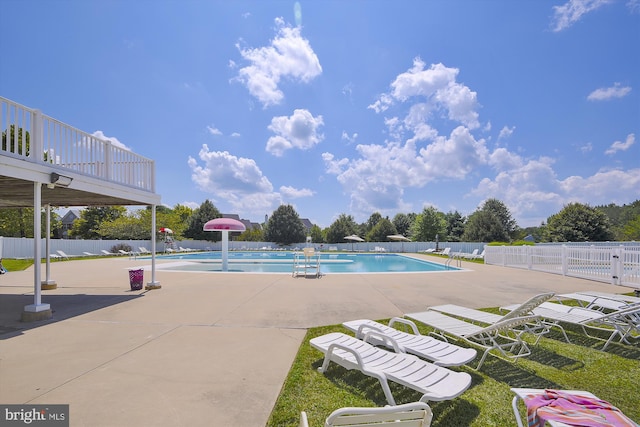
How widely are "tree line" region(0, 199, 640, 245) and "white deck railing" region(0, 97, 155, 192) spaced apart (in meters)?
25.0

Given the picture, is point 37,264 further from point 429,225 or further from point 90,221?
point 90,221

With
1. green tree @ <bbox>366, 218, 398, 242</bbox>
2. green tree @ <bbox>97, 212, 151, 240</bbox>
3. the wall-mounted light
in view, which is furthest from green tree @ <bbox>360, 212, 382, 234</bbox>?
the wall-mounted light

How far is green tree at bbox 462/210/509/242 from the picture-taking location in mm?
38281

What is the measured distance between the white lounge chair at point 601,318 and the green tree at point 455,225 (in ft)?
144

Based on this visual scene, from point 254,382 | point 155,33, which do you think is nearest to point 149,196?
point 155,33

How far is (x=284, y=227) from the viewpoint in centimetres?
3872

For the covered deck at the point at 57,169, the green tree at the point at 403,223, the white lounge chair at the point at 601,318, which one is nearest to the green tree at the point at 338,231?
the green tree at the point at 403,223

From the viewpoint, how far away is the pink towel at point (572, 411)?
1.72 metres

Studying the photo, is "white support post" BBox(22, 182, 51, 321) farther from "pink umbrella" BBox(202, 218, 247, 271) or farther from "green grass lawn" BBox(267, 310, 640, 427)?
"pink umbrella" BBox(202, 218, 247, 271)

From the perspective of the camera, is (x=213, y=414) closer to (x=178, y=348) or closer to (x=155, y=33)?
(x=178, y=348)

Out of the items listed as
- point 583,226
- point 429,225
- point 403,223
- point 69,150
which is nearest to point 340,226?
point 429,225

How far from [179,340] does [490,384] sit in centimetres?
413

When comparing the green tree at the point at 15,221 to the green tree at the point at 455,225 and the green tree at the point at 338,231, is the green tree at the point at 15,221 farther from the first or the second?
the green tree at the point at 455,225

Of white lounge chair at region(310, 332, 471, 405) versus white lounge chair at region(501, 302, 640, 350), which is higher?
white lounge chair at region(310, 332, 471, 405)
